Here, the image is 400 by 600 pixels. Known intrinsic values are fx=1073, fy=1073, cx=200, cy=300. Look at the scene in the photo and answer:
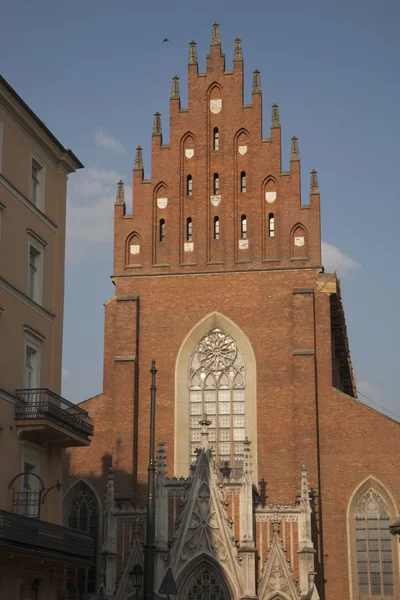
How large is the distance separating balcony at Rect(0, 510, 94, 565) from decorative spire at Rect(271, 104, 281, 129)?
71.6 ft

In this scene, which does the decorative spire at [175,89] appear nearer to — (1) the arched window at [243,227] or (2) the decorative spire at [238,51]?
(2) the decorative spire at [238,51]

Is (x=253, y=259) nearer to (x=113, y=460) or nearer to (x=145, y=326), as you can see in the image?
(x=145, y=326)

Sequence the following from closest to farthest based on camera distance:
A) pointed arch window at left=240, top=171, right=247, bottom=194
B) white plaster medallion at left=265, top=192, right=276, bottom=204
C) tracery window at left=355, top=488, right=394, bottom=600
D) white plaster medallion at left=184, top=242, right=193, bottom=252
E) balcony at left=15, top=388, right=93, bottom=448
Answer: balcony at left=15, top=388, right=93, bottom=448, tracery window at left=355, top=488, right=394, bottom=600, white plaster medallion at left=265, top=192, right=276, bottom=204, white plaster medallion at left=184, top=242, right=193, bottom=252, pointed arch window at left=240, top=171, right=247, bottom=194

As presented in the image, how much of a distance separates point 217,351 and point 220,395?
180 cm

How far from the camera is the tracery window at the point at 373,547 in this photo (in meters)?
39.6

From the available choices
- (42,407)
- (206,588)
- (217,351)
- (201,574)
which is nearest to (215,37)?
(217,351)

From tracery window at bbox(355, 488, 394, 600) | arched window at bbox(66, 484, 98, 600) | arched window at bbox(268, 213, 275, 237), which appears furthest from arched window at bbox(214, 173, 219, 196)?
tracery window at bbox(355, 488, 394, 600)

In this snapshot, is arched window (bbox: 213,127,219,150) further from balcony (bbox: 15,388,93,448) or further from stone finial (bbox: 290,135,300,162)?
balcony (bbox: 15,388,93,448)

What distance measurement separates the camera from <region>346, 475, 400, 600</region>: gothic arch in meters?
39.4

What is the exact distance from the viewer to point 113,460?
41562 millimetres

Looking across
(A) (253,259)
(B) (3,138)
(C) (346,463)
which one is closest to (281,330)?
(A) (253,259)

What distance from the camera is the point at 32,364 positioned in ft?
95.5

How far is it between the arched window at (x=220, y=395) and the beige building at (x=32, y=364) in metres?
12.1

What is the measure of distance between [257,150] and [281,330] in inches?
309
